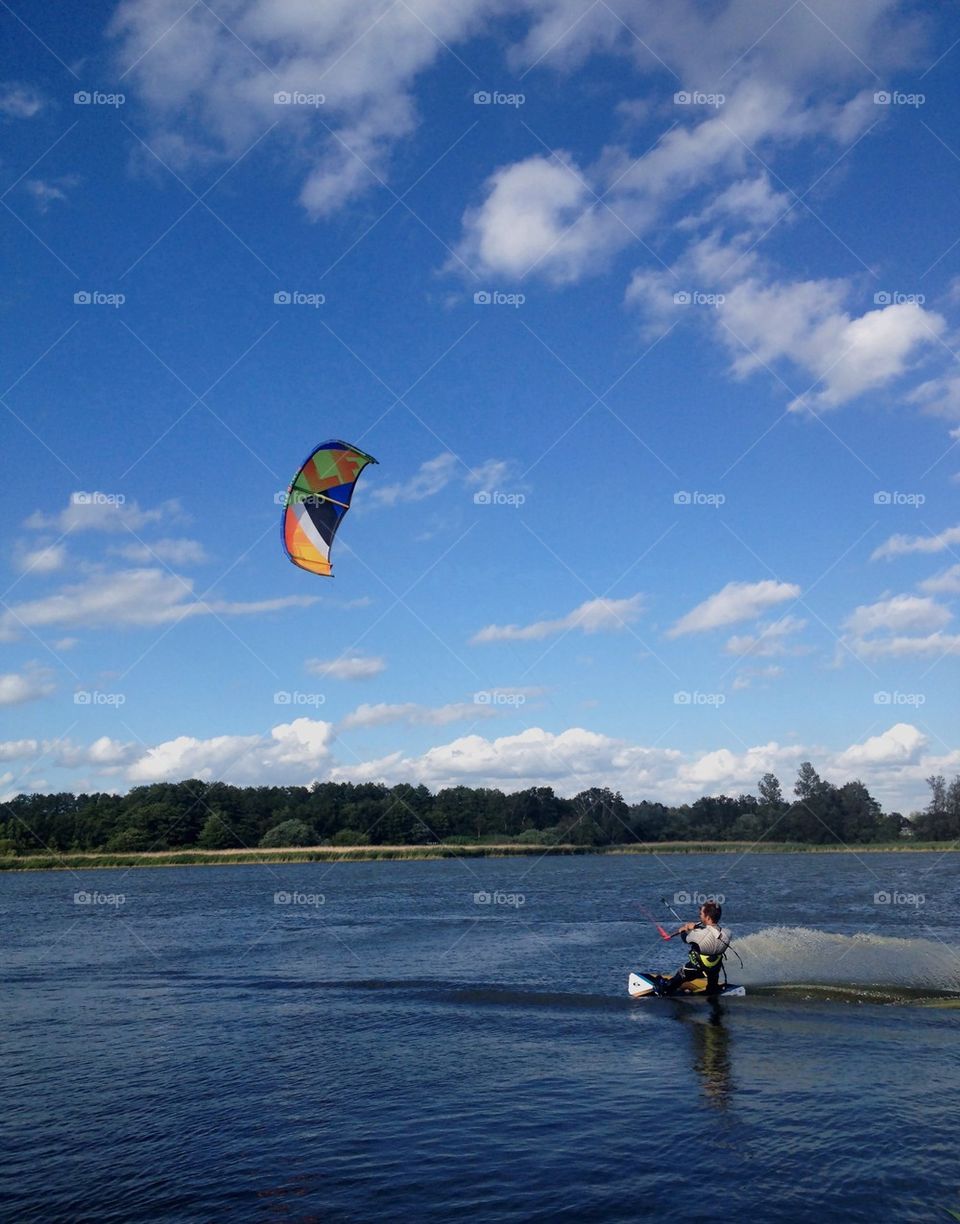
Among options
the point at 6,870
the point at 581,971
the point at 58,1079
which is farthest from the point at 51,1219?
the point at 6,870

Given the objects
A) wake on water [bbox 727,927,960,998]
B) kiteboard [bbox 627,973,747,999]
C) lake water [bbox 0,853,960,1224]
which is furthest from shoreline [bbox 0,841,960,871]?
kiteboard [bbox 627,973,747,999]

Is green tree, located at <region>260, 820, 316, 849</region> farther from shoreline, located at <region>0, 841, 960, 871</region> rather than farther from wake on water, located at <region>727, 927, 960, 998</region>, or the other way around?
wake on water, located at <region>727, 927, 960, 998</region>

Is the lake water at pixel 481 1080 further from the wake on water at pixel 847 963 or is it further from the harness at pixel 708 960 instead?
the harness at pixel 708 960

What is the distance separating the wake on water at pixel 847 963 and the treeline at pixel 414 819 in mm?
78728

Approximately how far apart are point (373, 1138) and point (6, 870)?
307 feet

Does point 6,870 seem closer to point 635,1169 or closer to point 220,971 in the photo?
point 220,971

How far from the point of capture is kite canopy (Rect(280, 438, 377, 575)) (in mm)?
17875

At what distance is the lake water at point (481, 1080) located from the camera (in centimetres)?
956

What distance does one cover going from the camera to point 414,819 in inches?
4437

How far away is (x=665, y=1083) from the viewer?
13211 mm

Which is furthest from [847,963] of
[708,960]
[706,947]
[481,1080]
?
[481,1080]

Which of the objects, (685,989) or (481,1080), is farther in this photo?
(685,989)

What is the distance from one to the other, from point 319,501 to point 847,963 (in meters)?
15.7

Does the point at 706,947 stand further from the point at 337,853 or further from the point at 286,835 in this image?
the point at 286,835
